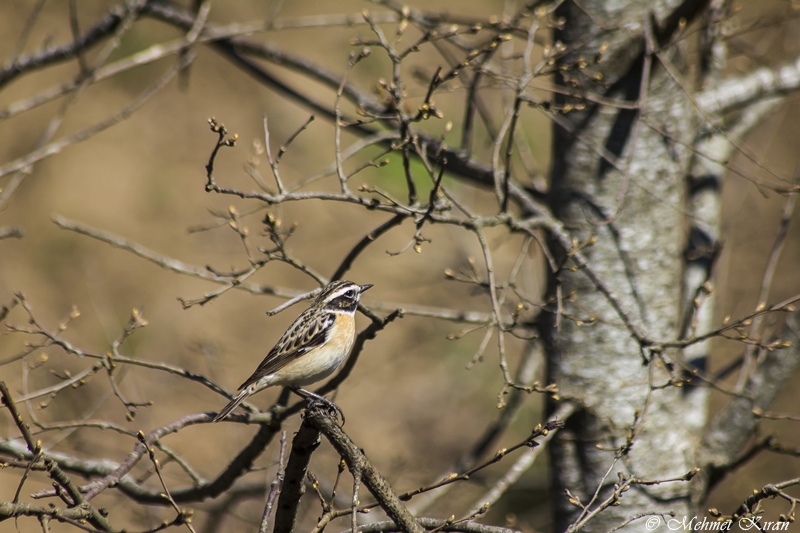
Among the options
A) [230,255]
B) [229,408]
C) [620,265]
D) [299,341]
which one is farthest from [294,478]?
[230,255]

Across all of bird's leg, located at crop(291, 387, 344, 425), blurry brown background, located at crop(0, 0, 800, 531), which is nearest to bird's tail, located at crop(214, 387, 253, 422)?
bird's leg, located at crop(291, 387, 344, 425)

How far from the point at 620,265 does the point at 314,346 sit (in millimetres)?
2585

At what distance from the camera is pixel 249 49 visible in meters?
6.49

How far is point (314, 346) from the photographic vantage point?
19.0 feet

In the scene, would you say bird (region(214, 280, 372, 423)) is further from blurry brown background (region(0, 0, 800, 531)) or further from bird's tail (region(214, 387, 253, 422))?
blurry brown background (region(0, 0, 800, 531))

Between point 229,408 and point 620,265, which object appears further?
point 620,265

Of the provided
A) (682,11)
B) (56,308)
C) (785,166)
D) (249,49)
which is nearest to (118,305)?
(56,308)

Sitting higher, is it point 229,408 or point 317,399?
point 317,399

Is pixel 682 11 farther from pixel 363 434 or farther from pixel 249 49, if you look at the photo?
pixel 363 434

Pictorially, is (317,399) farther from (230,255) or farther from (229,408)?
(230,255)

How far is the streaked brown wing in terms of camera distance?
18.4 ft

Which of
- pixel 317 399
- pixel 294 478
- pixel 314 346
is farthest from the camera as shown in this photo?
pixel 314 346

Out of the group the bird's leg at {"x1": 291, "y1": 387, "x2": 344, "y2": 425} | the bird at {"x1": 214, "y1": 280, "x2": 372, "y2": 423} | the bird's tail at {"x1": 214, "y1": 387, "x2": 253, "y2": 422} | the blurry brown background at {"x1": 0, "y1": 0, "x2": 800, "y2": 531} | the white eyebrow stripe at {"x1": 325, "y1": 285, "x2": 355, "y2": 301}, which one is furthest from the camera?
the blurry brown background at {"x1": 0, "y1": 0, "x2": 800, "y2": 531}

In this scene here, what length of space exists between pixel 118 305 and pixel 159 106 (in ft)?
17.6
